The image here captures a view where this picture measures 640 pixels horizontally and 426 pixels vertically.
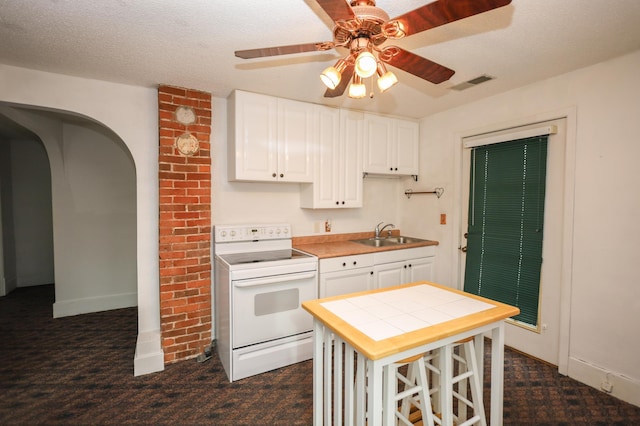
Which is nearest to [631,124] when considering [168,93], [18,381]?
[168,93]

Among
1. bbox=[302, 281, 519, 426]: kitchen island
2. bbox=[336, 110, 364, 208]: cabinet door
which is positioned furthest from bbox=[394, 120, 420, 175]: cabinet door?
bbox=[302, 281, 519, 426]: kitchen island

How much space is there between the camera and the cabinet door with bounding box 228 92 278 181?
263 cm

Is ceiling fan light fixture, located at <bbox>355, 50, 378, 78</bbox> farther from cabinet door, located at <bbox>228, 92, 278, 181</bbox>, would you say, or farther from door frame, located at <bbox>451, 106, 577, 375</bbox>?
door frame, located at <bbox>451, 106, 577, 375</bbox>

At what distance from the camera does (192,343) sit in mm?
2646

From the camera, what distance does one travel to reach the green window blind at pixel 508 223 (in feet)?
8.33

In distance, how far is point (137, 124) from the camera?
2.57 m

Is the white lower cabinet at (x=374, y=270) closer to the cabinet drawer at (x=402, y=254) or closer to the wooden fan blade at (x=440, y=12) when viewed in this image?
the cabinet drawer at (x=402, y=254)

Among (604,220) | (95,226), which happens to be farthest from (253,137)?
(604,220)

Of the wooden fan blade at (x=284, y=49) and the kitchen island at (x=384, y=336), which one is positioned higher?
the wooden fan blade at (x=284, y=49)

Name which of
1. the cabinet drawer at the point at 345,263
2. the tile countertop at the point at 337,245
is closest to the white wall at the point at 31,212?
the tile countertop at the point at 337,245

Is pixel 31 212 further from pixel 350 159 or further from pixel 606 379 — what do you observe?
pixel 606 379

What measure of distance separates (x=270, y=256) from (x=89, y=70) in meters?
2.03

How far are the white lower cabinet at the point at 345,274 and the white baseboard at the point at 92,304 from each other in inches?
111

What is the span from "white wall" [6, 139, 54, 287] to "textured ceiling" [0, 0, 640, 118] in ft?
11.1
